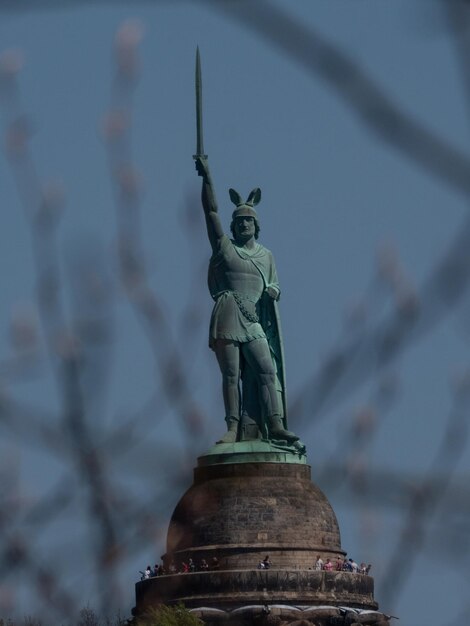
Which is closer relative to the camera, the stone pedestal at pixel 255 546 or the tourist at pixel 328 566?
the stone pedestal at pixel 255 546

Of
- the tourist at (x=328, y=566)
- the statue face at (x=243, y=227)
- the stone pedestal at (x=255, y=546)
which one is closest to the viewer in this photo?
the stone pedestal at (x=255, y=546)

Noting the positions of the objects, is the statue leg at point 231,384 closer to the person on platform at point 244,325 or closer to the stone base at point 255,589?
the person on platform at point 244,325

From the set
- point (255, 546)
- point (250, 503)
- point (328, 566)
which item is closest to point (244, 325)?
point (250, 503)

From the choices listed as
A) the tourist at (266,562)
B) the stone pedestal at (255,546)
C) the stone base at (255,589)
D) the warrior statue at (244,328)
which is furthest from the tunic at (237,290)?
the stone base at (255,589)

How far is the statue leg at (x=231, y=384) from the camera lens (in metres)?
60.9

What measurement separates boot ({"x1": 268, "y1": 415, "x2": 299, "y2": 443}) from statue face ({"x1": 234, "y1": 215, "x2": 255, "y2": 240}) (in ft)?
18.0

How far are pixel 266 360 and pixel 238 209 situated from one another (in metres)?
4.57

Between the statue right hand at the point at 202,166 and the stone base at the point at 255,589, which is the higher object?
the statue right hand at the point at 202,166

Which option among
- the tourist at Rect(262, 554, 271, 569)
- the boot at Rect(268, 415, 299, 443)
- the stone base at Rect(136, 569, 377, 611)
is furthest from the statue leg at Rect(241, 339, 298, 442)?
the stone base at Rect(136, 569, 377, 611)

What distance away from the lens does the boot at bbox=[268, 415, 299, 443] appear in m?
60.6

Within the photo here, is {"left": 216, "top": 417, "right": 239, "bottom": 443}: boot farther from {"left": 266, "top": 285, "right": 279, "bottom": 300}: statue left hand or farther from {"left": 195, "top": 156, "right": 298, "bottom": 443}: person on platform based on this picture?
{"left": 266, "top": 285, "right": 279, "bottom": 300}: statue left hand

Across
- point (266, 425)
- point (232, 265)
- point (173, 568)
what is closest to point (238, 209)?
point (232, 265)

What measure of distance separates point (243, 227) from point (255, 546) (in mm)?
9469

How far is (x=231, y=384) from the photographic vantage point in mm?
60906
